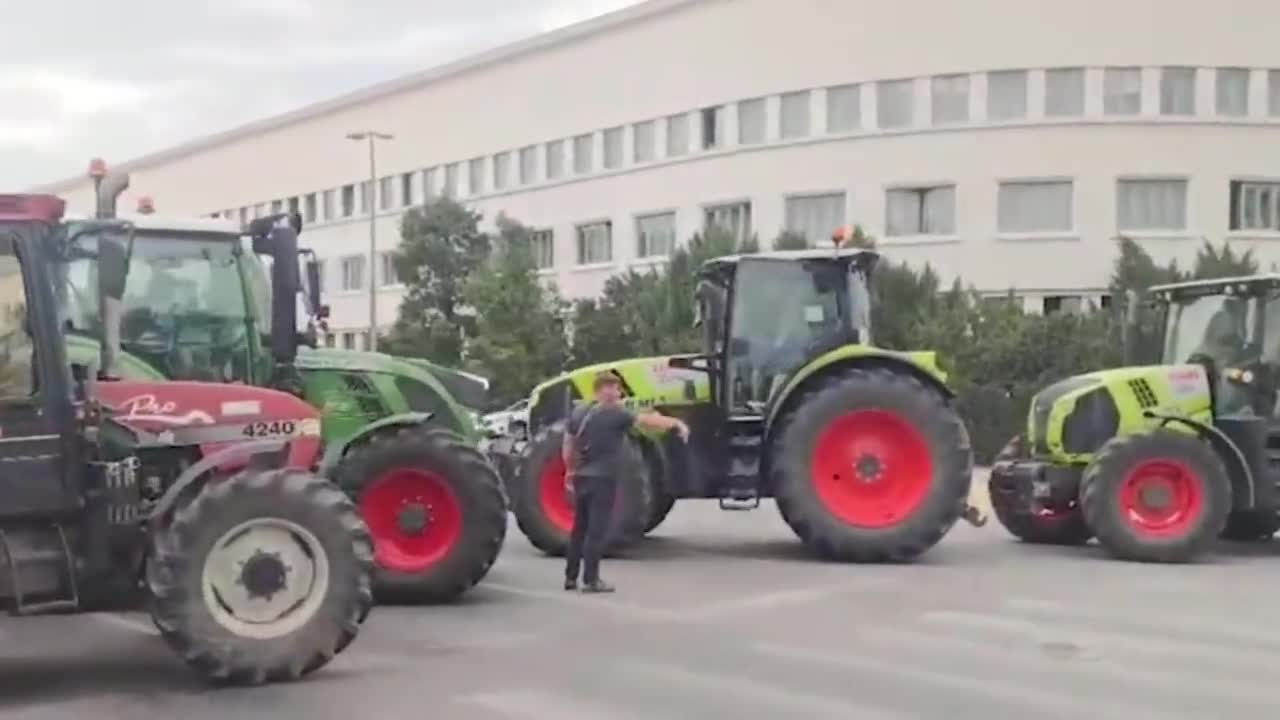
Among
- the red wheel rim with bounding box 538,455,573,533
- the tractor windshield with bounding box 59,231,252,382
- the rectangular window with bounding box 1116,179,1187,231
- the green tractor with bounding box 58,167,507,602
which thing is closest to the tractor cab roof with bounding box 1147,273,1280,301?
the red wheel rim with bounding box 538,455,573,533

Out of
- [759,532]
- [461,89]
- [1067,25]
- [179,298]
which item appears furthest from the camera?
[461,89]

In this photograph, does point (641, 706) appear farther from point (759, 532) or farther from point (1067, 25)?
point (1067, 25)

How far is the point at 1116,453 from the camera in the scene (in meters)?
14.4

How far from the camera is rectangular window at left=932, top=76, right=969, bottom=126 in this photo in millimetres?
47688

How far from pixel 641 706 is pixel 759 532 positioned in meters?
9.47

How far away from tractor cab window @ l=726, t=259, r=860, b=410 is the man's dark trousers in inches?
109

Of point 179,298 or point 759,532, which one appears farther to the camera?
point 759,532

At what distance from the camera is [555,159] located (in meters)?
60.0

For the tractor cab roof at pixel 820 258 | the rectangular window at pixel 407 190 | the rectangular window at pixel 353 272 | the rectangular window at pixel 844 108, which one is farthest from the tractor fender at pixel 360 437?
the rectangular window at pixel 353 272

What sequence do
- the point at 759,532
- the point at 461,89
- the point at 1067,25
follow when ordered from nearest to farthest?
the point at 759,532
the point at 1067,25
the point at 461,89

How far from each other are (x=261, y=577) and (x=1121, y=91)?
41970mm

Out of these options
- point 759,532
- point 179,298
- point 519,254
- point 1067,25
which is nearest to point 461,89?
point 519,254

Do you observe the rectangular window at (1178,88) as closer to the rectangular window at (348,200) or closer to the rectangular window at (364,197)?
the rectangular window at (364,197)

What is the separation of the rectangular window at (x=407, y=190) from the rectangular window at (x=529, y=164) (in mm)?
7601
